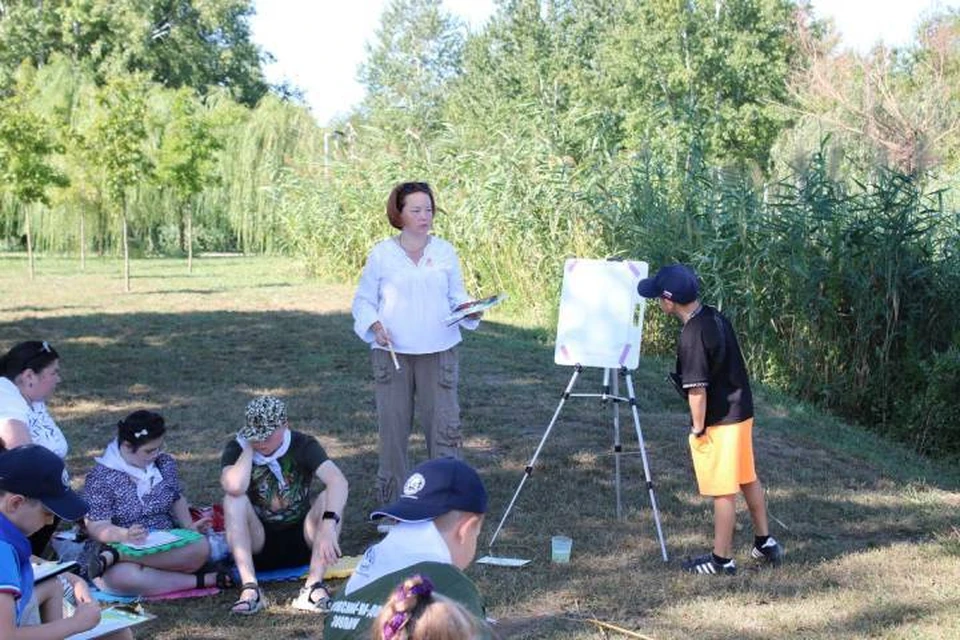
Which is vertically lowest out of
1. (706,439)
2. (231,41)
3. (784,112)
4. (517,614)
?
(517,614)

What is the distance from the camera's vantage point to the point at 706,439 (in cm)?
579

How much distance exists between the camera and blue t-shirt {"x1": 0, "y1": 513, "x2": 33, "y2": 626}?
3240mm

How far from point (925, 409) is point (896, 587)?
552cm

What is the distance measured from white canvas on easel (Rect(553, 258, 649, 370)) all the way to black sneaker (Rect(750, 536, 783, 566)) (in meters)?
1.24

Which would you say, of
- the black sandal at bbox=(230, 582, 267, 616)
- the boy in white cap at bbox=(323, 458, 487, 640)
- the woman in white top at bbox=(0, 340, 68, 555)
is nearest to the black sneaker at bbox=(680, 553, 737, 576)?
the black sandal at bbox=(230, 582, 267, 616)

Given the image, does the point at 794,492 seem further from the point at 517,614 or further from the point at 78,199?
the point at 78,199

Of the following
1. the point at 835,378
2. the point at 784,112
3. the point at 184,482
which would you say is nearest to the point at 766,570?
the point at 184,482

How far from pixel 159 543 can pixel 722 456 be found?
8.71ft

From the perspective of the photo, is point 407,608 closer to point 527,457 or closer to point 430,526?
point 430,526

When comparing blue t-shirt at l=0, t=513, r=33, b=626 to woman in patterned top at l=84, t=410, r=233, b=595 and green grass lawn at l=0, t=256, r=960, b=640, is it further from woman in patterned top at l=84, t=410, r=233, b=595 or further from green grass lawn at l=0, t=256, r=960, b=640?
woman in patterned top at l=84, t=410, r=233, b=595

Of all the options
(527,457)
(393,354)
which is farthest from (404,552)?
(527,457)

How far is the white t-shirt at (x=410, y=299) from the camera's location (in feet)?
21.1

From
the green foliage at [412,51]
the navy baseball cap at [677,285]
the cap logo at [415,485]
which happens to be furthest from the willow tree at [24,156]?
the green foliage at [412,51]

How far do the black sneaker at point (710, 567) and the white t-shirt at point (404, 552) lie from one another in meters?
2.97
